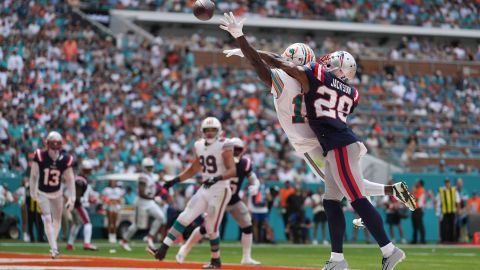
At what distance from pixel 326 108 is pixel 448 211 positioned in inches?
631

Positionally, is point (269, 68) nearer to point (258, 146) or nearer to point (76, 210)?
point (76, 210)

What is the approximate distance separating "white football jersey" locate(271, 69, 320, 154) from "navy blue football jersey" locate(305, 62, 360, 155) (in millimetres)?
364

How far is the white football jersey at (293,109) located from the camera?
32.1 ft

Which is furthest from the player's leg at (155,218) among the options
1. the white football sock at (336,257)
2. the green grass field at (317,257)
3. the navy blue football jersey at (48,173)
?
the white football sock at (336,257)

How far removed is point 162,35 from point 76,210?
18260 mm

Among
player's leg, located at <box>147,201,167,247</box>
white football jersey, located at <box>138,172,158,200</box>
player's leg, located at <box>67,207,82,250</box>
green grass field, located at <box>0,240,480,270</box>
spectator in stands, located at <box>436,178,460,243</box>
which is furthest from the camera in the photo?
spectator in stands, located at <box>436,178,460,243</box>

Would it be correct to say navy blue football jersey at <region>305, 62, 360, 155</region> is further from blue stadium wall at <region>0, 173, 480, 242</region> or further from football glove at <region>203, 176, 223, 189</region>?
blue stadium wall at <region>0, 173, 480, 242</region>

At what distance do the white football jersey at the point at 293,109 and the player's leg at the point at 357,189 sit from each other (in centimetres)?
56

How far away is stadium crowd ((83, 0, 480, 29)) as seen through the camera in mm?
36281

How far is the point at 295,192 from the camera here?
24.2m

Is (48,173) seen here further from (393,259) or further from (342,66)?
(393,259)

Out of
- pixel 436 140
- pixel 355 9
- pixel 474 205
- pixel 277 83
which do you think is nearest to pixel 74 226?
pixel 277 83

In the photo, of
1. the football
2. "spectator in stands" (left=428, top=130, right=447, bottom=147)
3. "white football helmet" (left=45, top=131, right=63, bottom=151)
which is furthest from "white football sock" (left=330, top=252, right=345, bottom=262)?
"spectator in stands" (left=428, top=130, right=447, bottom=147)

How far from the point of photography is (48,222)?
48.5ft
